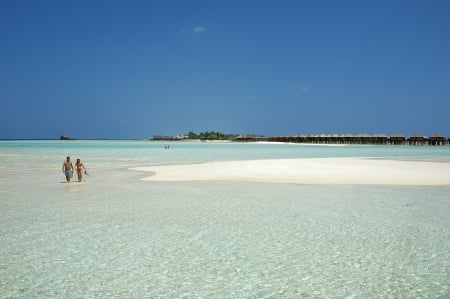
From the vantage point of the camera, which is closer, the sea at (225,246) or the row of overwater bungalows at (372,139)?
the sea at (225,246)

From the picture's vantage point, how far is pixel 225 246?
679 cm

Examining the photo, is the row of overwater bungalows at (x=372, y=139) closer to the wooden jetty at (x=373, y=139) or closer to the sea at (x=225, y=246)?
the wooden jetty at (x=373, y=139)

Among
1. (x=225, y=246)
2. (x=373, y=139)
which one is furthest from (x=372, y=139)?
(x=225, y=246)

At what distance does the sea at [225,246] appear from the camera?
5.01 m

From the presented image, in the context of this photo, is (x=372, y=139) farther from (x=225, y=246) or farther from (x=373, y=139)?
(x=225, y=246)

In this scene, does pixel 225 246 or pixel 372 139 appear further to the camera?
pixel 372 139

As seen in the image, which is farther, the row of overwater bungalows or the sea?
the row of overwater bungalows

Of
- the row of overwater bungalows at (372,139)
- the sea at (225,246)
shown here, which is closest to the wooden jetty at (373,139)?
the row of overwater bungalows at (372,139)

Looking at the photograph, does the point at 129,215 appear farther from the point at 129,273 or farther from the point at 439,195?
the point at 439,195

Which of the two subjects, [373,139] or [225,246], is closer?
[225,246]

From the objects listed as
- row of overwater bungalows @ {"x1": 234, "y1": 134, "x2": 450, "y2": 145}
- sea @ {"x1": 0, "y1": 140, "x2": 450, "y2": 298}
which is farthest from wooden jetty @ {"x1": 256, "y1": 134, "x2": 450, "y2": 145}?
sea @ {"x1": 0, "y1": 140, "x2": 450, "y2": 298}

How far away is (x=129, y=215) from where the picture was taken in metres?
9.30

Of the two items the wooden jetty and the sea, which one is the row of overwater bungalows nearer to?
the wooden jetty

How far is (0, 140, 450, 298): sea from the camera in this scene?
501 cm
